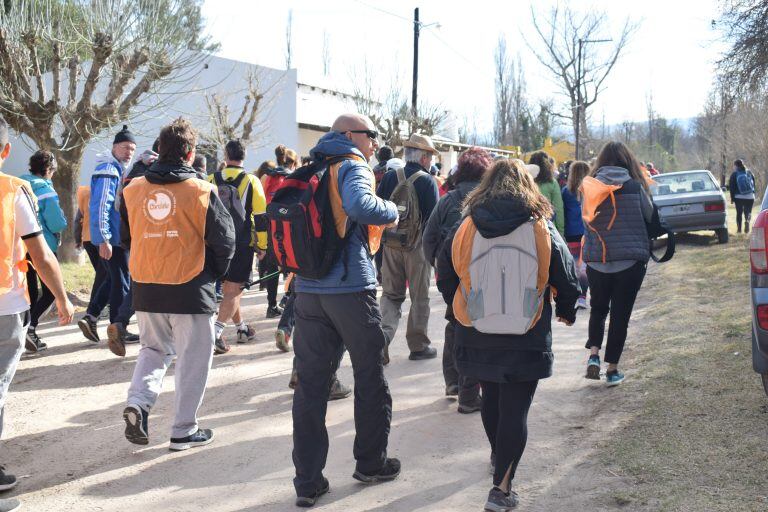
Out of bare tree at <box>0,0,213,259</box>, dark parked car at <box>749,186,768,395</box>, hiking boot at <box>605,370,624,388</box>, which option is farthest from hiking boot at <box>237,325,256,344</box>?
bare tree at <box>0,0,213,259</box>

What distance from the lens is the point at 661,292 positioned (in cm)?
1152

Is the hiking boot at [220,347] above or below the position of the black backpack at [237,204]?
below

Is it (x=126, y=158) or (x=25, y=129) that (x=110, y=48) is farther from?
(x=126, y=158)

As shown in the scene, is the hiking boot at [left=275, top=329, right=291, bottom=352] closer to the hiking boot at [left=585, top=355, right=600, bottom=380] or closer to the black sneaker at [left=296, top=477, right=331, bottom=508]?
the hiking boot at [left=585, top=355, right=600, bottom=380]

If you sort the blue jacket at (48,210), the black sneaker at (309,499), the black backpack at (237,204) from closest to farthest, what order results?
the black sneaker at (309,499)
the black backpack at (237,204)
the blue jacket at (48,210)

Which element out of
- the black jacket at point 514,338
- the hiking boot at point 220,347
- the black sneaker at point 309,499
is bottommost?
the black sneaker at point 309,499

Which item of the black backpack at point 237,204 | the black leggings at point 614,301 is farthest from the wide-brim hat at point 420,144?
the black leggings at point 614,301

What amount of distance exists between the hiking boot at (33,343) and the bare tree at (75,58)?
201 inches

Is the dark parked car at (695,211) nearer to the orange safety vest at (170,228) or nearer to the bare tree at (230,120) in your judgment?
the bare tree at (230,120)

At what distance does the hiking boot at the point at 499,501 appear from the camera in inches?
162

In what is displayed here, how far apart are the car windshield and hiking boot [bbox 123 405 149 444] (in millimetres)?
15252

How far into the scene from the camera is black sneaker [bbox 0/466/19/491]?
455 cm

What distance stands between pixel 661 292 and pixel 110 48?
905 cm

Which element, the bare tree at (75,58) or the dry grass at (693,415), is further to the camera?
the bare tree at (75,58)
